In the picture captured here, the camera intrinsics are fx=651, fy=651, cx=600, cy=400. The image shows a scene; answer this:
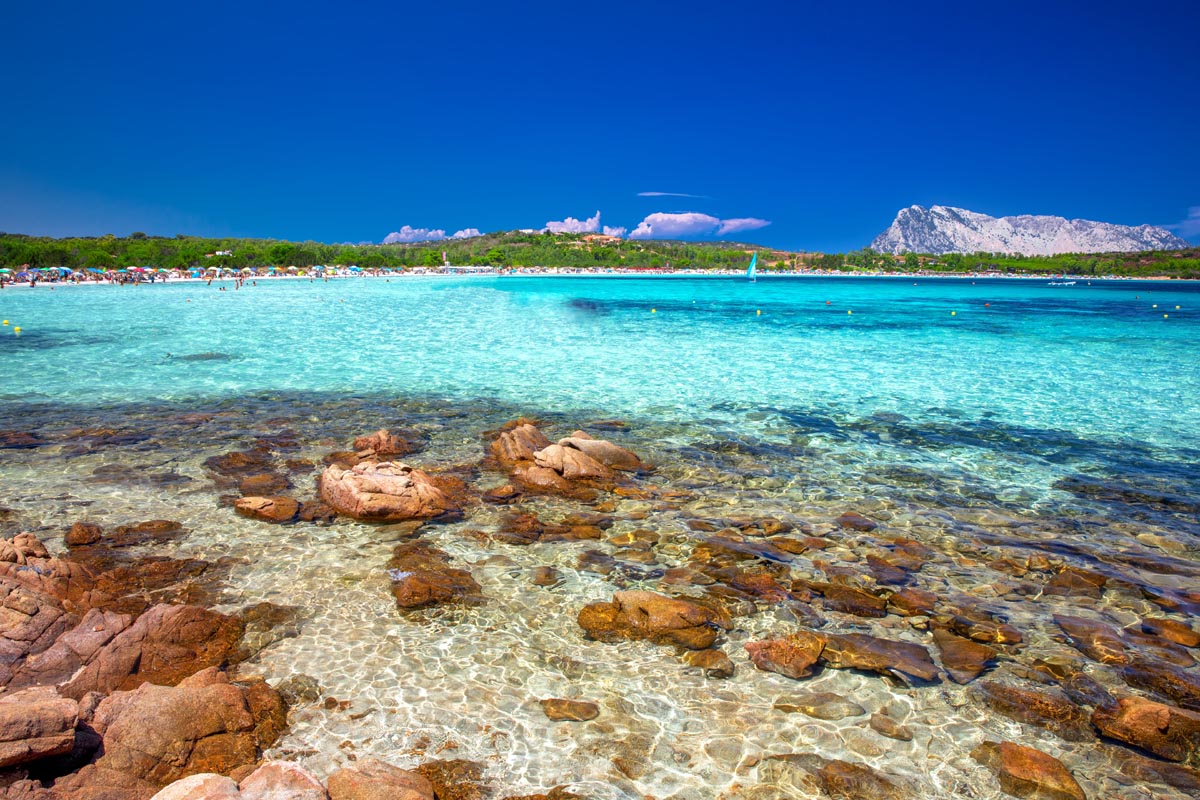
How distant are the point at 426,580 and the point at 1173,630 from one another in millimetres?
8200

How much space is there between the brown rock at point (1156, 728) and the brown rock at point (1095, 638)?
2.83 feet

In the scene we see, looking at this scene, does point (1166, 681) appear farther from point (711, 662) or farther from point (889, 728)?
point (711, 662)

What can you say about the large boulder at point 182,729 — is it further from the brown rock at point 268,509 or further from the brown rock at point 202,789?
the brown rock at point 268,509

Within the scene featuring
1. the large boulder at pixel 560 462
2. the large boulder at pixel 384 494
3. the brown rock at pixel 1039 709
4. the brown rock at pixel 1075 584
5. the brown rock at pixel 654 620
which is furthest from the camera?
the large boulder at pixel 560 462

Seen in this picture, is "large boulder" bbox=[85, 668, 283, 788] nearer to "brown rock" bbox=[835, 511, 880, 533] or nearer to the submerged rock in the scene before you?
the submerged rock

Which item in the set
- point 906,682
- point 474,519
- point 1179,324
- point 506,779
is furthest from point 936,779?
point 1179,324

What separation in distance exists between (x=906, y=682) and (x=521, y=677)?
358 cm

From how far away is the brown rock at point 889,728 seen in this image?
5.37m

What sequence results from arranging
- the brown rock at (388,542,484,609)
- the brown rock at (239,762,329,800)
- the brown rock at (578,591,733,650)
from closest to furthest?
the brown rock at (239,762,329,800)
the brown rock at (578,591,733,650)
the brown rock at (388,542,484,609)

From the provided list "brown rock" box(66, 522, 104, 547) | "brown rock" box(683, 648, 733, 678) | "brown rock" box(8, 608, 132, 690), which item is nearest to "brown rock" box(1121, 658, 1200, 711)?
"brown rock" box(683, 648, 733, 678)

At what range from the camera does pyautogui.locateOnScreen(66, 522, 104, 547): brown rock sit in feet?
27.4

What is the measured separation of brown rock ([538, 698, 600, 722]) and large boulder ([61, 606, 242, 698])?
3.06m

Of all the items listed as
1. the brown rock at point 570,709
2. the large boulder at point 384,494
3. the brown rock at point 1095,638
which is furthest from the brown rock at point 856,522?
the large boulder at point 384,494

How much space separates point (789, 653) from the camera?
634cm
